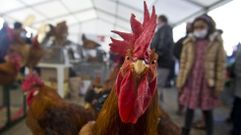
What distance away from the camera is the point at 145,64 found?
2.12ft

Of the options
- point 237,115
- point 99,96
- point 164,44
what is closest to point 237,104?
point 237,115

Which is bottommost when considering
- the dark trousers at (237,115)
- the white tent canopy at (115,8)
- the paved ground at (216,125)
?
the paved ground at (216,125)

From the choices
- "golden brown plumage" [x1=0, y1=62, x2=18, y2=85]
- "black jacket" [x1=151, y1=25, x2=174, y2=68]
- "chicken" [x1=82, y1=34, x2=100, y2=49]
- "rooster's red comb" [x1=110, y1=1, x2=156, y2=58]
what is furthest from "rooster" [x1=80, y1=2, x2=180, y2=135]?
"chicken" [x1=82, y1=34, x2=100, y2=49]

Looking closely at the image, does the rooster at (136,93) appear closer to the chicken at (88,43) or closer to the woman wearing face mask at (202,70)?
the woman wearing face mask at (202,70)

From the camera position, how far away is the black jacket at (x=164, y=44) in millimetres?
1484

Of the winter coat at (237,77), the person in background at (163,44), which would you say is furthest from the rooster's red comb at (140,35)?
Answer: the winter coat at (237,77)

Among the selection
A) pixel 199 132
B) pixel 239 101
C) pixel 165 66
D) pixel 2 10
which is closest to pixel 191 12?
pixel 2 10

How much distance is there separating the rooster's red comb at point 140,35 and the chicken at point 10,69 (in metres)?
1.66

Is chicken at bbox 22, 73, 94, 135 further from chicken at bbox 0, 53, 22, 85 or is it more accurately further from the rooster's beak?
chicken at bbox 0, 53, 22, 85

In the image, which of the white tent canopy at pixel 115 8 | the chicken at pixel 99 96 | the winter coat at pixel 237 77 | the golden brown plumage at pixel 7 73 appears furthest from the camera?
the golden brown plumage at pixel 7 73

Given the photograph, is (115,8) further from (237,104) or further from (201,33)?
(237,104)

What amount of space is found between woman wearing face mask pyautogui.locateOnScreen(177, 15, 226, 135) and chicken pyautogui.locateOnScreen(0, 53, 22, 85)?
1371 mm

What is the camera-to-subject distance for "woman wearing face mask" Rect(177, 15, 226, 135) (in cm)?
180

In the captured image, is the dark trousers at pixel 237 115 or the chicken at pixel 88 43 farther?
the chicken at pixel 88 43
